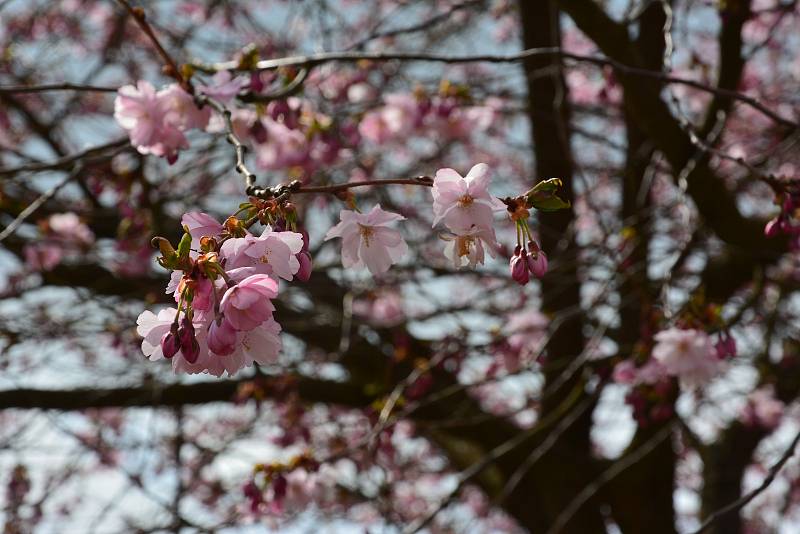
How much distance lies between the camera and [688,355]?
2.26 meters

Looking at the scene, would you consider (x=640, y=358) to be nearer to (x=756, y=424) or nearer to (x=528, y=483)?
(x=528, y=483)

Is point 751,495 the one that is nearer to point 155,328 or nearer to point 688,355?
point 688,355

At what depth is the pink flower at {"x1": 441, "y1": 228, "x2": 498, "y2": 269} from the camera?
123cm

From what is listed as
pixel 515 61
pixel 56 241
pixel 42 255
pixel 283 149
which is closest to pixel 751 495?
pixel 515 61

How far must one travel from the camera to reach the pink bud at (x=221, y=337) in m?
0.94

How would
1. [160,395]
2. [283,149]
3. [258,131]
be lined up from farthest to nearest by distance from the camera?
[160,395], [283,149], [258,131]

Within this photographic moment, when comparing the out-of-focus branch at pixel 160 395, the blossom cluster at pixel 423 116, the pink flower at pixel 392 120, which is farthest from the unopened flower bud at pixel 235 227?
the pink flower at pixel 392 120

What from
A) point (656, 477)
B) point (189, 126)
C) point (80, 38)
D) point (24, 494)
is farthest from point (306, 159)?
point (80, 38)

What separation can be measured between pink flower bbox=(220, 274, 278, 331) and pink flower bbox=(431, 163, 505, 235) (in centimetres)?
33

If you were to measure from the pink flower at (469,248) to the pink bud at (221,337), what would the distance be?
1.39 feet

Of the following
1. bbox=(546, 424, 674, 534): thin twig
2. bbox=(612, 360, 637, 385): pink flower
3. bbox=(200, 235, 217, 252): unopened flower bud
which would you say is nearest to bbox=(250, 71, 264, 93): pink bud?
bbox=(200, 235, 217, 252): unopened flower bud

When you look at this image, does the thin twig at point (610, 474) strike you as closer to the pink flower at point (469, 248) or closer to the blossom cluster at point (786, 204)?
the blossom cluster at point (786, 204)

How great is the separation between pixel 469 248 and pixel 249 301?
1.46 feet

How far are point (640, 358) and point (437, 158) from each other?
8.36 feet
